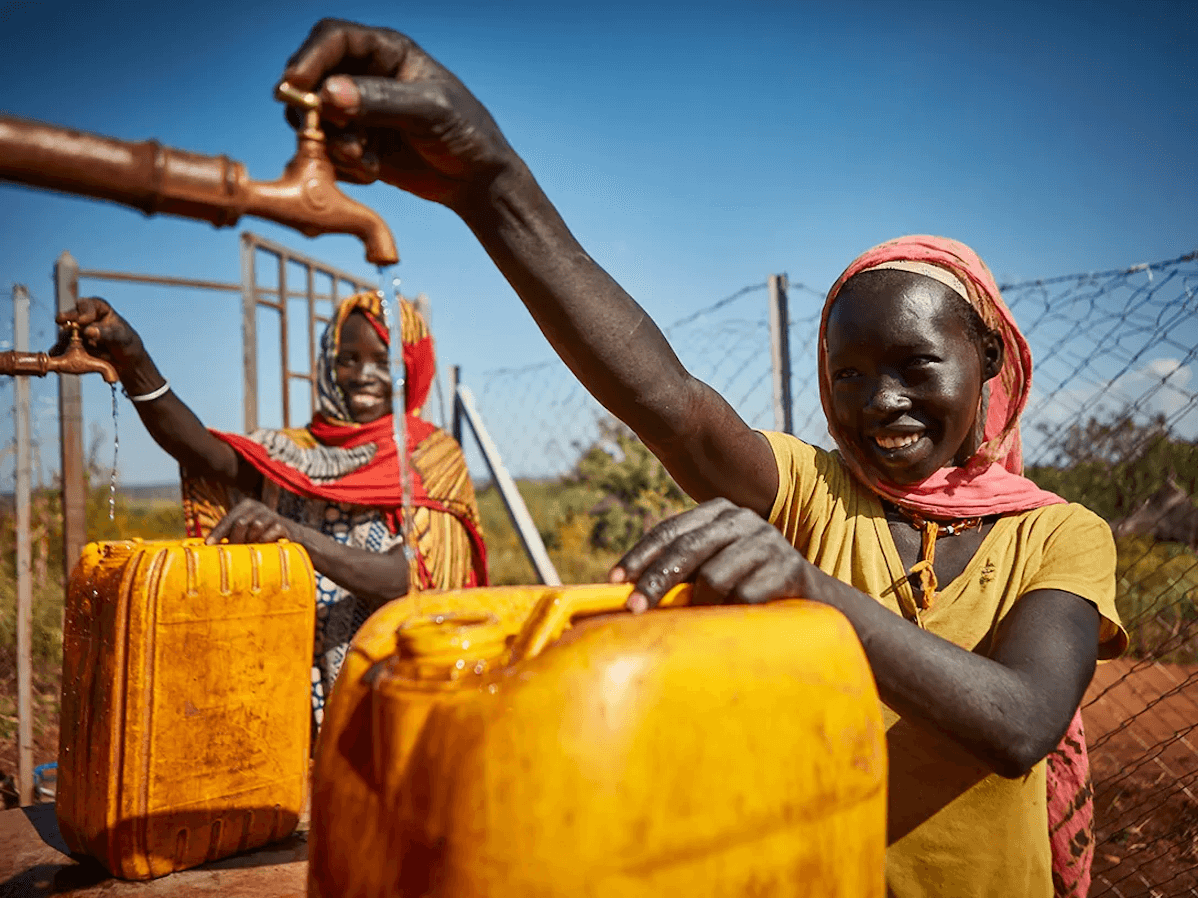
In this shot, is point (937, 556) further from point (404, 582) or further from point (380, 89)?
point (404, 582)

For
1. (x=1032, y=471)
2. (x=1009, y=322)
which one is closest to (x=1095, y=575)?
(x=1009, y=322)

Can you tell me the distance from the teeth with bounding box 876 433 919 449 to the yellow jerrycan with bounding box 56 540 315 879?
156 centimetres

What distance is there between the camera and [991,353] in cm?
154

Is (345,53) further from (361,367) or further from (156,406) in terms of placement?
(361,367)

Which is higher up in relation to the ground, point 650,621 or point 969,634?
point 650,621

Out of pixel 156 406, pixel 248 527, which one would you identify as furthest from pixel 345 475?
pixel 248 527

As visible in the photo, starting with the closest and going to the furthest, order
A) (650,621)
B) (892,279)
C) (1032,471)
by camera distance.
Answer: (650,621) < (892,279) < (1032,471)

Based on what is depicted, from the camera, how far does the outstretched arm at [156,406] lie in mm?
2686

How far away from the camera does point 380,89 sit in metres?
0.88

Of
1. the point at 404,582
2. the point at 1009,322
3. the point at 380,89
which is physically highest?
the point at 380,89

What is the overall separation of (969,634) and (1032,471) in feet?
24.2

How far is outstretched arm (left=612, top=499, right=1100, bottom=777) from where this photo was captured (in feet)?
2.87

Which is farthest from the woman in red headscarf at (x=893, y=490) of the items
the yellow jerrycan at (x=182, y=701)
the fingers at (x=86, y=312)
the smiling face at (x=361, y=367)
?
the smiling face at (x=361, y=367)

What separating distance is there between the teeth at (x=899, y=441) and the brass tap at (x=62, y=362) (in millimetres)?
2268
